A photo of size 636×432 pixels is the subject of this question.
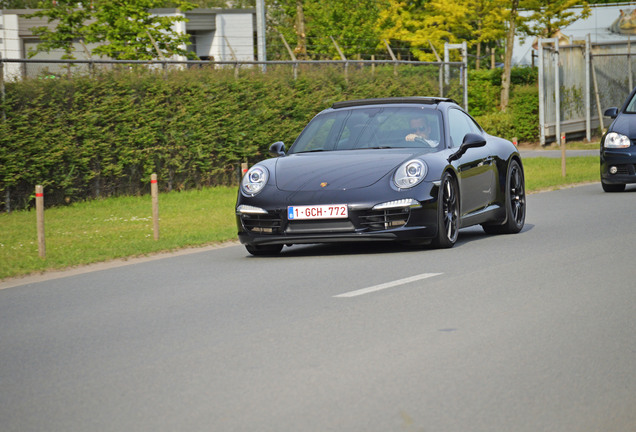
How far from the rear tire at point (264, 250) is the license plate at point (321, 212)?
39.0 inches

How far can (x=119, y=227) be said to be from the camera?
16203 millimetres

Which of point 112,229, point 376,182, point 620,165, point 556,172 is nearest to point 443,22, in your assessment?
point 556,172

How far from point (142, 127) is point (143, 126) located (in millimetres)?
67

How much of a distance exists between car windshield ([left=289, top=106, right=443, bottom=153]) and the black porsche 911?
0.03 ft

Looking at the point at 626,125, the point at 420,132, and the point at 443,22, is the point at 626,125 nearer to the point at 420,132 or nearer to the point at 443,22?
the point at 420,132

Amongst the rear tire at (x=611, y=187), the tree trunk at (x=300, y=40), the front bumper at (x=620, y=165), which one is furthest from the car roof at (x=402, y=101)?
the tree trunk at (x=300, y=40)

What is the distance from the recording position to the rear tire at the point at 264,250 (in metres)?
11.5

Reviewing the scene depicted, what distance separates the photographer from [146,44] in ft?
101

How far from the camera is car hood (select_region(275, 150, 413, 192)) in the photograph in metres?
10.7

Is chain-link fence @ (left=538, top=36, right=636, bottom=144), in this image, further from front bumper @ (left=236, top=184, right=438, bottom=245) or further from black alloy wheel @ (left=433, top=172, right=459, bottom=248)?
front bumper @ (left=236, top=184, right=438, bottom=245)

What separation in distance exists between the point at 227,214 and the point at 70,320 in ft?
33.1

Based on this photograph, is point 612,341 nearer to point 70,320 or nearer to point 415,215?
point 70,320

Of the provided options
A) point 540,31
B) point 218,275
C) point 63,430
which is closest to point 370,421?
point 63,430

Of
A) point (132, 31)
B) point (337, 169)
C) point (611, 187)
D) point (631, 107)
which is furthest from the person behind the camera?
point (132, 31)
